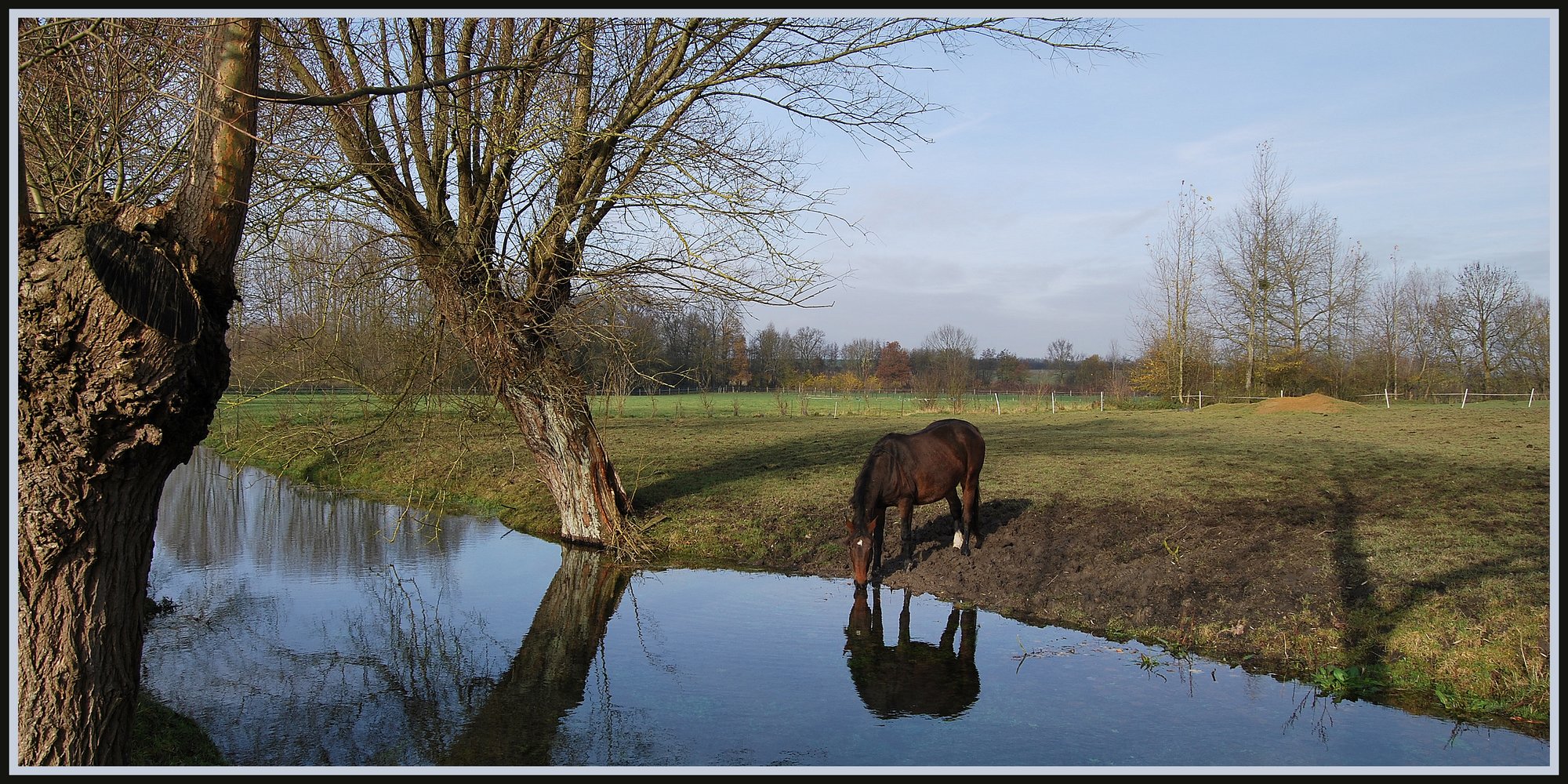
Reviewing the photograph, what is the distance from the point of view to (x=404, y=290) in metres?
9.78

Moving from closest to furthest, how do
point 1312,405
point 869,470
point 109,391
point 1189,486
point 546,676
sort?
point 109,391 < point 546,676 < point 869,470 < point 1189,486 < point 1312,405

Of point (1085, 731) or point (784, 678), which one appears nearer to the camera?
point (1085, 731)

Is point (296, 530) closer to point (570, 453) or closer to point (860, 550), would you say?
point (570, 453)

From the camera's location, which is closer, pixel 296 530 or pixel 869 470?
pixel 869 470

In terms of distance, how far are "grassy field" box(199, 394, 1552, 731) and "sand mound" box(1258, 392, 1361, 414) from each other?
18.4 ft

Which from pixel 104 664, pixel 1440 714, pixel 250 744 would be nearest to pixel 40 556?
pixel 104 664

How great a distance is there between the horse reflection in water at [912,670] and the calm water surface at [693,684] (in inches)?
1.0

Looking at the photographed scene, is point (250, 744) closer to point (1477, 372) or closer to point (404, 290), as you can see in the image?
point (404, 290)

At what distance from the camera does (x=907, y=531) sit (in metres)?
10.5

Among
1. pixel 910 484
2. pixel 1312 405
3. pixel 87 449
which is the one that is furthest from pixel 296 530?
pixel 1312 405

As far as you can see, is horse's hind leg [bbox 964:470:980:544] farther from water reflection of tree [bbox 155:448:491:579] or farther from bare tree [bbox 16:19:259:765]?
bare tree [bbox 16:19:259:765]

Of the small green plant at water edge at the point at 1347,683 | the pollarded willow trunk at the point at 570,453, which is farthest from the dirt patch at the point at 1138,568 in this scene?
the pollarded willow trunk at the point at 570,453

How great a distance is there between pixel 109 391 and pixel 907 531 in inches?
321

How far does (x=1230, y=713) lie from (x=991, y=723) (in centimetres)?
169
